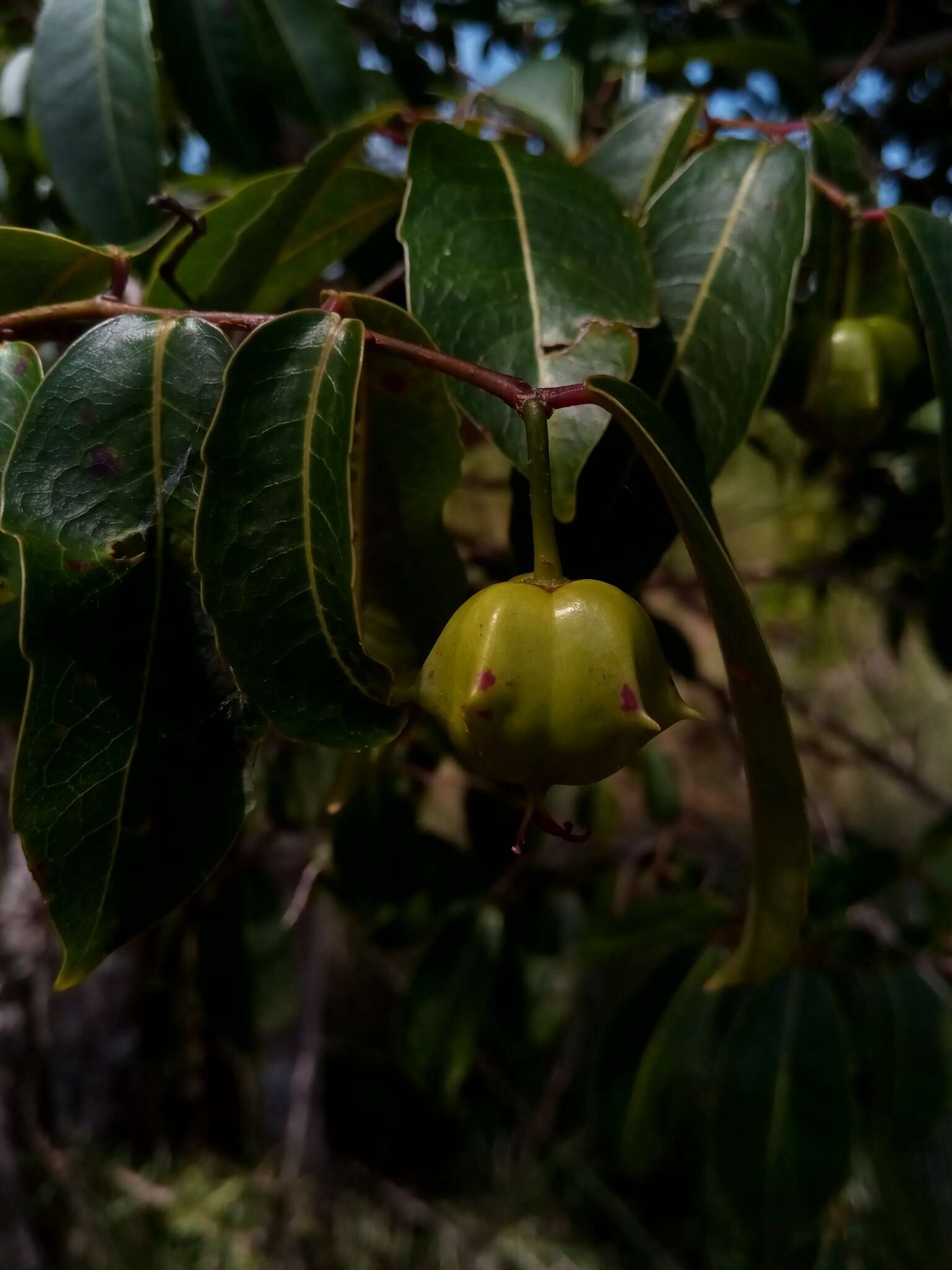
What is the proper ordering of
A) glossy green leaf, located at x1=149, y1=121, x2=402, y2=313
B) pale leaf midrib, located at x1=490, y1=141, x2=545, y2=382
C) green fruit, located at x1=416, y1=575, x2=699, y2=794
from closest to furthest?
green fruit, located at x1=416, y1=575, x2=699, y2=794 → pale leaf midrib, located at x1=490, y1=141, x2=545, y2=382 → glossy green leaf, located at x1=149, y1=121, x2=402, y2=313

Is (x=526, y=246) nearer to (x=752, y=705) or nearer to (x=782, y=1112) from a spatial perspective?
(x=752, y=705)

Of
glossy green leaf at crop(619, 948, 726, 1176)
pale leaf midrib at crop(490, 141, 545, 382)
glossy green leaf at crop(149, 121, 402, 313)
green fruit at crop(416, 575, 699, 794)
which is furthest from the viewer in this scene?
glossy green leaf at crop(619, 948, 726, 1176)

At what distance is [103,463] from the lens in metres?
0.42

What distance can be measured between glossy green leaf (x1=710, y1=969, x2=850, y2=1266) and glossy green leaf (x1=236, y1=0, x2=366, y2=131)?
39.1 inches

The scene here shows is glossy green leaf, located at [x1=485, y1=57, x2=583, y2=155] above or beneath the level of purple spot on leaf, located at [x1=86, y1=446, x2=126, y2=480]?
above

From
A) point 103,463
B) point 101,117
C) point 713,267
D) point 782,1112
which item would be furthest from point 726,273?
point 782,1112

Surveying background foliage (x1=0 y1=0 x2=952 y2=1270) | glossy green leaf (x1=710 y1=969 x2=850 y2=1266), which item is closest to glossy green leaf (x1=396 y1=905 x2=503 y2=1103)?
background foliage (x1=0 y1=0 x2=952 y2=1270)

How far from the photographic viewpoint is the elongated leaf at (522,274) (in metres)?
0.47

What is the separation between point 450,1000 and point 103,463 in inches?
40.7

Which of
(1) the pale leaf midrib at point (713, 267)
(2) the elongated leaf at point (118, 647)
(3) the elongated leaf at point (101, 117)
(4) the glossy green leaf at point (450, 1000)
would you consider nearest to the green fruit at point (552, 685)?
(2) the elongated leaf at point (118, 647)

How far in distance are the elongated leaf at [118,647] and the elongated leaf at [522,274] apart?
127mm

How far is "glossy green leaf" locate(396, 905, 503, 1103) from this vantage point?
128cm

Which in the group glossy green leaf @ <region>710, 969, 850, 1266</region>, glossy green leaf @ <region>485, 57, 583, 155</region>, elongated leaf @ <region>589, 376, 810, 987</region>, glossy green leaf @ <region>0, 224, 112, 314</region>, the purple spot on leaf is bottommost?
glossy green leaf @ <region>710, 969, 850, 1266</region>

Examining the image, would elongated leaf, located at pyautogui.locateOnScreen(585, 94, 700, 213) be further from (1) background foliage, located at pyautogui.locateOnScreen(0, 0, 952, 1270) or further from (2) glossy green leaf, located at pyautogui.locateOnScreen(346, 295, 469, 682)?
(2) glossy green leaf, located at pyautogui.locateOnScreen(346, 295, 469, 682)
